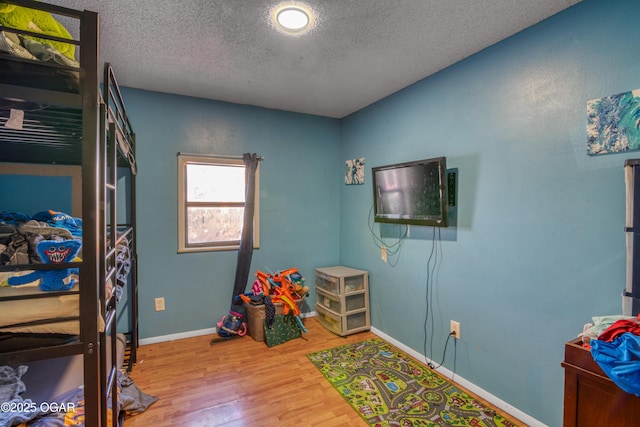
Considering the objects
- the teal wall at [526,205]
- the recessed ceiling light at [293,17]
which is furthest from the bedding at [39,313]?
the teal wall at [526,205]

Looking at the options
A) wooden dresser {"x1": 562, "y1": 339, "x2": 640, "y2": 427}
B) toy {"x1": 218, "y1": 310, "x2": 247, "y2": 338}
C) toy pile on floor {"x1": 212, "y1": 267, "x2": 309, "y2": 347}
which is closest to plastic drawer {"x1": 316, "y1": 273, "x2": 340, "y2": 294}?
toy pile on floor {"x1": 212, "y1": 267, "x2": 309, "y2": 347}

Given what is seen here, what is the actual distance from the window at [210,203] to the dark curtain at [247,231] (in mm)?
112

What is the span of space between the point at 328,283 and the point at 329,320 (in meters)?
0.38

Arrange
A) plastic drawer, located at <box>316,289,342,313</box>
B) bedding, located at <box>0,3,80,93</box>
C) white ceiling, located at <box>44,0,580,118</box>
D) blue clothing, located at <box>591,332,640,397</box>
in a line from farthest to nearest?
1. plastic drawer, located at <box>316,289,342,313</box>
2. white ceiling, located at <box>44,0,580,118</box>
3. blue clothing, located at <box>591,332,640,397</box>
4. bedding, located at <box>0,3,80,93</box>

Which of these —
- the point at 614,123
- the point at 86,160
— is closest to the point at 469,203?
the point at 614,123

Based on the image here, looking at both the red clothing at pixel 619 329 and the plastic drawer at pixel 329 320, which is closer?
the red clothing at pixel 619 329

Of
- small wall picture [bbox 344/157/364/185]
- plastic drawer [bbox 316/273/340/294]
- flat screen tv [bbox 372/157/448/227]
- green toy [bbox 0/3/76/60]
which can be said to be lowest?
plastic drawer [bbox 316/273/340/294]

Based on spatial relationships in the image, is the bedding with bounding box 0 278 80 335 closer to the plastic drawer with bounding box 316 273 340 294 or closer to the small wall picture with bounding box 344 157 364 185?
the plastic drawer with bounding box 316 273 340 294

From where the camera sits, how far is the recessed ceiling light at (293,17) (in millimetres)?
1623

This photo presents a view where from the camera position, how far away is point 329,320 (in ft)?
10.5

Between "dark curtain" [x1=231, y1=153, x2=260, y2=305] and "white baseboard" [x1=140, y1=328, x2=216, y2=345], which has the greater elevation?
"dark curtain" [x1=231, y1=153, x2=260, y2=305]

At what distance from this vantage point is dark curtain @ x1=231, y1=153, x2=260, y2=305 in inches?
122

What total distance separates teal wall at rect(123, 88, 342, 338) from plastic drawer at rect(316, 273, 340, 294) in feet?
0.57

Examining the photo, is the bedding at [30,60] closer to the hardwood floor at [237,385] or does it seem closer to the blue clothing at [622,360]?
the hardwood floor at [237,385]
